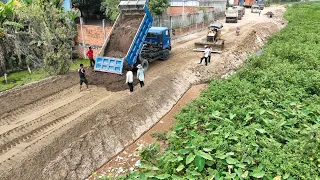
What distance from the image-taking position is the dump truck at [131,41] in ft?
45.3

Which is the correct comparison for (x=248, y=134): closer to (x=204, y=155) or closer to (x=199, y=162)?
(x=204, y=155)

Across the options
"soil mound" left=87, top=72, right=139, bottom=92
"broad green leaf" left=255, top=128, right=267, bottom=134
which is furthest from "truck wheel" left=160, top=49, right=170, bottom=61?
"broad green leaf" left=255, top=128, right=267, bottom=134

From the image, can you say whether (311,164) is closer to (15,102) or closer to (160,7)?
(15,102)

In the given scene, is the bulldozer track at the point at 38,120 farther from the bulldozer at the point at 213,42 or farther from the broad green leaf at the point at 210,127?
the bulldozer at the point at 213,42

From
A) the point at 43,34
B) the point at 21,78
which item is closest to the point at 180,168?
the point at 21,78

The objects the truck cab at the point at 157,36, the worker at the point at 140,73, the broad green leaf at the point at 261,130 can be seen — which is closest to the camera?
the broad green leaf at the point at 261,130

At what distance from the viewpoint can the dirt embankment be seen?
14.6 m

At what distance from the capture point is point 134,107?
1138 centimetres

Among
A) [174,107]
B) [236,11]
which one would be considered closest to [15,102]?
[174,107]

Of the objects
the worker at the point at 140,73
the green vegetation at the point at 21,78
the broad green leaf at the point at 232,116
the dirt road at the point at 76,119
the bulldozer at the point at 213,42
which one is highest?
the bulldozer at the point at 213,42

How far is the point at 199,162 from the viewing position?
6.21 m

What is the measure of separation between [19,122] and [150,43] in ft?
29.7

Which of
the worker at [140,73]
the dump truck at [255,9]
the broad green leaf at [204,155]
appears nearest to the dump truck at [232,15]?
the dump truck at [255,9]

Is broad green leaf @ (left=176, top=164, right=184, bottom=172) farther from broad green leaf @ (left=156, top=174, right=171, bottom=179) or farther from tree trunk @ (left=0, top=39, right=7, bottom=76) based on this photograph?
tree trunk @ (left=0, top=39, right=7, bottom=76)
